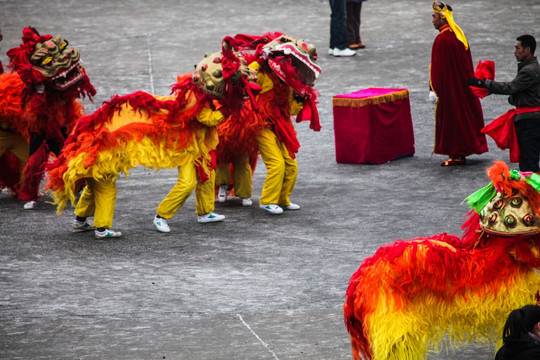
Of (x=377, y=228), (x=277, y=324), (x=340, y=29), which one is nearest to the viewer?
(x=277, y=324)

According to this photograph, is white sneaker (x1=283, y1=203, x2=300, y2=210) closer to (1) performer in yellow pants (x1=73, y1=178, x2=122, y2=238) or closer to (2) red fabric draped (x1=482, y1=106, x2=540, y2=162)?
(1) performer in yellow pants (x1=73, y1=178, x2=122, y2=238)

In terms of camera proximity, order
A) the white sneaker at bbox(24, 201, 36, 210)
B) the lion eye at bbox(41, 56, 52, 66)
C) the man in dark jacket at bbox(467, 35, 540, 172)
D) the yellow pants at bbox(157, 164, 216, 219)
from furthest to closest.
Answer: the white sneaker at bbox(24, 201, 36, 210) → the man in dark jacket at bbox(467, 35, 540, 172) → the lion eye at bbox(41, 56, 52, 66) → the yellow pants at bbox(157, 164, 216, 219)

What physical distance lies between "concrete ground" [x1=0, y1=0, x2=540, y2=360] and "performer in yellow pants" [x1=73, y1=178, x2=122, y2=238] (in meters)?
0.12

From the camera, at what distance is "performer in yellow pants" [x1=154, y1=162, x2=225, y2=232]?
805cm

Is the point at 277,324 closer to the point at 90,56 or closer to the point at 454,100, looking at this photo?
the point at 454,100

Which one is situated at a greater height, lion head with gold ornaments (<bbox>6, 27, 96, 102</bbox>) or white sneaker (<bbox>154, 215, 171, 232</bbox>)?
lion head with gold ornaments (<bbox>6, 27, 96, 102</bbox>)

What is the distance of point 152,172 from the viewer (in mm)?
10508

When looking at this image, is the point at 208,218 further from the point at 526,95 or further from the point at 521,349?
the point at 521,349

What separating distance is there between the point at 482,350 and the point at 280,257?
2.26 meters

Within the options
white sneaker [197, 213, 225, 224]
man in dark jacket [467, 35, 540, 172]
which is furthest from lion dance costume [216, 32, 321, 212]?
man in dark jacket [467, 35, 540, 172]

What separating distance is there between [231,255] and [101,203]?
1.29 meters

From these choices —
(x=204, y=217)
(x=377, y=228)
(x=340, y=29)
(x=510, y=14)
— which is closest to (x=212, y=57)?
(x=204, y=217)

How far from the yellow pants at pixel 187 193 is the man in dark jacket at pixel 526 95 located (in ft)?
8.89

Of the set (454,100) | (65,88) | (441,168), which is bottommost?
(441,168)
